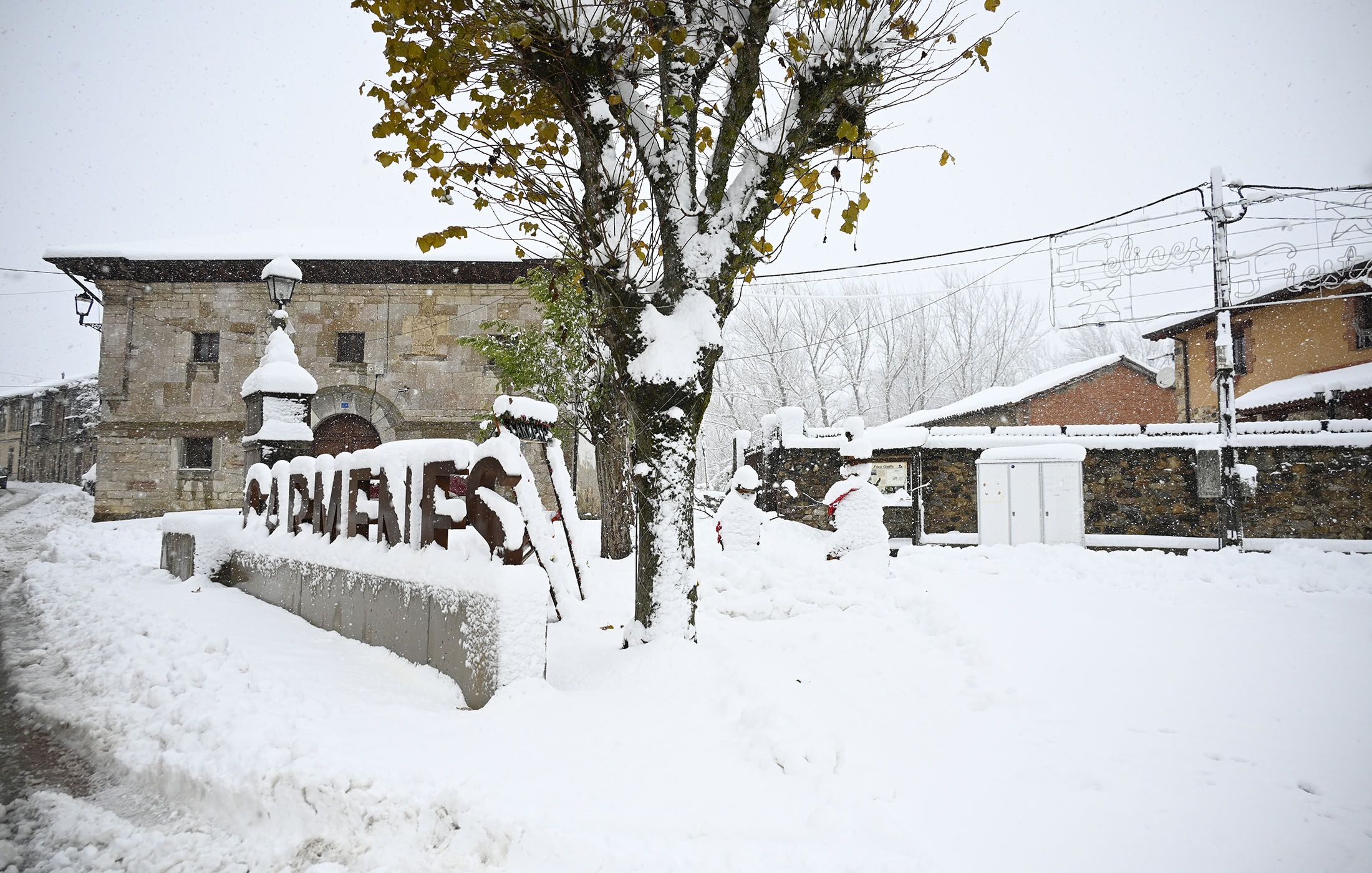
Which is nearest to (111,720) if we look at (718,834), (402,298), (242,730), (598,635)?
(242,730)

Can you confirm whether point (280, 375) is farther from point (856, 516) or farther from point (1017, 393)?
point (1017, 393)

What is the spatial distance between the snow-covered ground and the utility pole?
22.9 feet

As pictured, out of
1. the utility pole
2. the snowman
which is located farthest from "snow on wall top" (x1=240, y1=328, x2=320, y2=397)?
the utility pole

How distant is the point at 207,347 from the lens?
17688 millimetres

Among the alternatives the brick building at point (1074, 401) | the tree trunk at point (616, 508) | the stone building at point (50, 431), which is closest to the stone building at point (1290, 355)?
the brick building at point (1074, 401)

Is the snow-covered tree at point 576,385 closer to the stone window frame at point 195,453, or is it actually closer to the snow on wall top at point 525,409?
the snow on wall top at point 525,409

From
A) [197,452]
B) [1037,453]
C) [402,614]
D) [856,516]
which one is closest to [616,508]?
[856,516]

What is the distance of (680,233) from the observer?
4.76 metres

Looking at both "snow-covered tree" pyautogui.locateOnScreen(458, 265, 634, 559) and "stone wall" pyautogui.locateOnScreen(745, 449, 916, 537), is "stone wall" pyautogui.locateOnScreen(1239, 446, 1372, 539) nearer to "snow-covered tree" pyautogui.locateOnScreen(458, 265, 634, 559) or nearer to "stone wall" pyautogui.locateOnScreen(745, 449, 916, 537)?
"stone wall" pyautogui.locateOnScreen(745, 449, 916, 537)

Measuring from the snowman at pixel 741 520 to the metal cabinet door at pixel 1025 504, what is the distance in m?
6.77

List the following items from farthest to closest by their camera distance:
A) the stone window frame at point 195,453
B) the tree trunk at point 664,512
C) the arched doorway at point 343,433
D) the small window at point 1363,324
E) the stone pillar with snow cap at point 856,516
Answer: the small window at point 1363,324 → the arched doorway at point 343,433 → the stone window frame at point 195,453 → the stone pillar with snow cap at point 856,516 → the tree trunk at point 664,512

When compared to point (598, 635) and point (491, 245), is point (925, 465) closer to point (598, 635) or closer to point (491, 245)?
point (491, 245)

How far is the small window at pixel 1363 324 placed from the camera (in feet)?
64.6

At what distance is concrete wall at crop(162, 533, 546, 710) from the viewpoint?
395 centimetres
